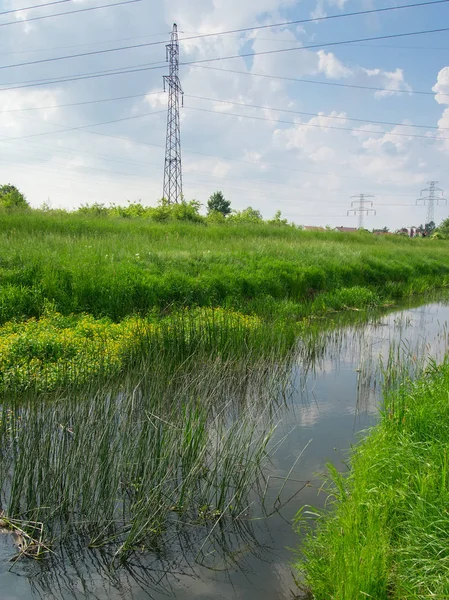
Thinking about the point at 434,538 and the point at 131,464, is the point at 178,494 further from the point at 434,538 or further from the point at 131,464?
the point at 434,538

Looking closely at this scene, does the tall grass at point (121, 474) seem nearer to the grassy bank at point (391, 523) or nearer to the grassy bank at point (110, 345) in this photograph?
the grassy bank at point (391, 523)

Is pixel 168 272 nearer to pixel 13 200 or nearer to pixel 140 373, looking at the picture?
pixel 140 373

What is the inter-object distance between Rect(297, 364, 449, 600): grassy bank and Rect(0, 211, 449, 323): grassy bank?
5468 millimetres

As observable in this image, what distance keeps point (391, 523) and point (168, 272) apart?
8.44 metres

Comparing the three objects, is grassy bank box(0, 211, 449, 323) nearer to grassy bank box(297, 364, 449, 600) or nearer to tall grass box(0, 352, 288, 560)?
tall grass box(0, 352, 288, 560)

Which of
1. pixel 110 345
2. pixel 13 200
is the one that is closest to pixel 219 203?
pixel 13 200

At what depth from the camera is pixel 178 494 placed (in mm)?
4051

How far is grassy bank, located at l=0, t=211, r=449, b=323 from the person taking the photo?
9.58m

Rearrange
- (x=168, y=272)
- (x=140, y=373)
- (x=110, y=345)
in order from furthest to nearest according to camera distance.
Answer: (x=168, y=272)
(x=110, y=345)
(x=140, y=373)

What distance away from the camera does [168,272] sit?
11.2m

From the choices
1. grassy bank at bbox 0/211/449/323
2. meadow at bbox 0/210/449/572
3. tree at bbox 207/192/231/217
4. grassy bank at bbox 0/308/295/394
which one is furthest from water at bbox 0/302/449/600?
tree at bbox 207/192/231/217

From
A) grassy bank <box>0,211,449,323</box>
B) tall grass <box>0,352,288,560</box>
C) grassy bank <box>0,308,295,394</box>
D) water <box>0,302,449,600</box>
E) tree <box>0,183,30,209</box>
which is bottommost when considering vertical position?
water <box>0,302,449,600</box>

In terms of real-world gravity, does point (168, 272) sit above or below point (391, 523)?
above

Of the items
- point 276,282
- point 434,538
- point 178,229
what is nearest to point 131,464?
point 434,538
